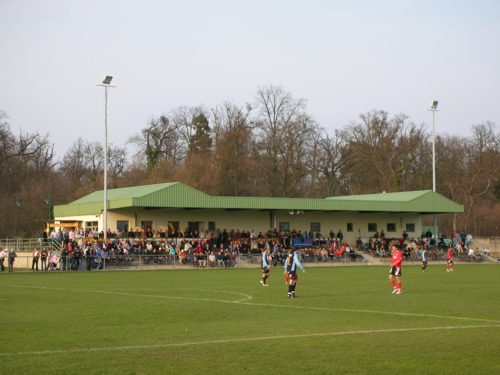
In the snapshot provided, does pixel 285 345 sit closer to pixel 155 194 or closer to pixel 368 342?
pixel 368 342

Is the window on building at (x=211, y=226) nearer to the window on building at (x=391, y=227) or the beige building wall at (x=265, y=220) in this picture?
the beige building wall at (x=265, y=220)

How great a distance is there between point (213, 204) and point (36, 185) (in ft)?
93.9

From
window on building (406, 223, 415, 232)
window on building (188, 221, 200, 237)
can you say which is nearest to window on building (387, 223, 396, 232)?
window on building (406, 223, 415, 232)

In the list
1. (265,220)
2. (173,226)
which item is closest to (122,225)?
(173,226)

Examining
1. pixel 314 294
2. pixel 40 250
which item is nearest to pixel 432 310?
pixel 314 294

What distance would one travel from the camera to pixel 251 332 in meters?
16.7

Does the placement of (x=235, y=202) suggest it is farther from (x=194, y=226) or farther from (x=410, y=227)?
(x=410, y=227)

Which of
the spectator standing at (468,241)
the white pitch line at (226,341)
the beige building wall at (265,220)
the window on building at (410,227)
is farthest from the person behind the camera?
the window on building at (410,227)

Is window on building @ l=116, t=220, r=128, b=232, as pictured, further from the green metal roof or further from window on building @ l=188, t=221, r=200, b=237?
window on building @ l=188, t=221, r=200, b=237

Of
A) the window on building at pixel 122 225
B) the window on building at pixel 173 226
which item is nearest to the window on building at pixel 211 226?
the window on building at pixel 173 226

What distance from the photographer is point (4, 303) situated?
24.1 metres

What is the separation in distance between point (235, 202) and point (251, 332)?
161 ft

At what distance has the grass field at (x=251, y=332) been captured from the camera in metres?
12.5

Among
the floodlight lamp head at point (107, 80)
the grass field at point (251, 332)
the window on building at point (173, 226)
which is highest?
the floodlight lamp head at point (107, 80)
